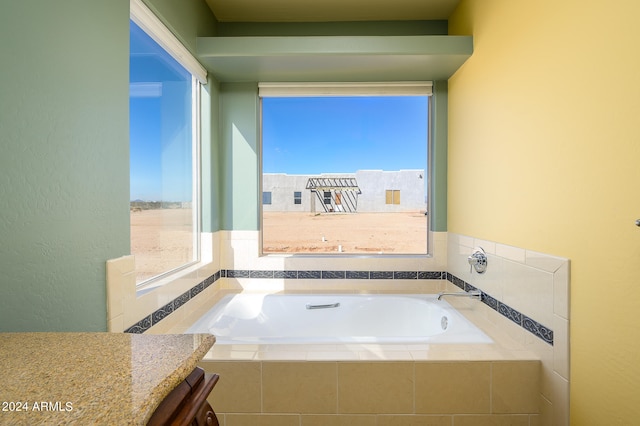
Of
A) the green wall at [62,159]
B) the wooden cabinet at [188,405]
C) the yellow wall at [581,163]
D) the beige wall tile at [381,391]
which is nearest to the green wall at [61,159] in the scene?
the green wall at [62,159]

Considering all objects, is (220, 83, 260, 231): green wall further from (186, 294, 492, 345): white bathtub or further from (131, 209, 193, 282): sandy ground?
(186, 294, 492, 345): white bathtub

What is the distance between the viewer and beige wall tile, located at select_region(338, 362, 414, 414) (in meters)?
1.51

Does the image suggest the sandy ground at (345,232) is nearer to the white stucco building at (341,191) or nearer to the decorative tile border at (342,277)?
the white stucco building at (341,191)

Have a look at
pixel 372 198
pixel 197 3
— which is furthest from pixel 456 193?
pixel 197 3

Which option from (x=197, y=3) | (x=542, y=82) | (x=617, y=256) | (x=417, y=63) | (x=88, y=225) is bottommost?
(x=617, y=256)

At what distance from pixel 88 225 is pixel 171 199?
0.94m

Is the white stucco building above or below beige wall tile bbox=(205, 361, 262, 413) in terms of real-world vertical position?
above

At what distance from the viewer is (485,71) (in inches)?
81.3

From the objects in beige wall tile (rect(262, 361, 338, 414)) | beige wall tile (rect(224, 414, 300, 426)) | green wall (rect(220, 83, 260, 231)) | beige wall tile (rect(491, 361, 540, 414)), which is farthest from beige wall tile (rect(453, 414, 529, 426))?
green wall (rect(220, 83, 260, 231))

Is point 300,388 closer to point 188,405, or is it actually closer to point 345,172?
point 188,405

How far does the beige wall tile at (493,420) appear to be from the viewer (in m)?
1.52

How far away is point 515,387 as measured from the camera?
1525 millimetres

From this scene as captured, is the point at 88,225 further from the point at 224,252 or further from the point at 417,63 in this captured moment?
the point at 417,63

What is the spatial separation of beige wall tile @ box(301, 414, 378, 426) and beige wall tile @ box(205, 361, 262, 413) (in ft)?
0.75
